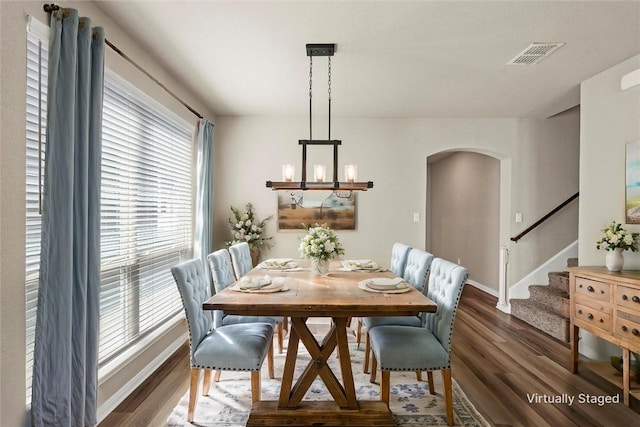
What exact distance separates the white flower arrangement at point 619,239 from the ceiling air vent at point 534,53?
1.49 metres

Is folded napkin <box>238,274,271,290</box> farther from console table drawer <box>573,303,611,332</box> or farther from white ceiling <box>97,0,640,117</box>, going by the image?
console table drawer <box>573,303,611,332</box>

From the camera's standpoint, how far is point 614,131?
129 inches

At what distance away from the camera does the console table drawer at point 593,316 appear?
2742mm

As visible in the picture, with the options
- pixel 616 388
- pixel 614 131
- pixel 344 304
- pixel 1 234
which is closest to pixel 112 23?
pixel 1 234

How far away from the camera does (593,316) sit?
2881 mm

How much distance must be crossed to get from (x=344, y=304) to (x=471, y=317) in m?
3.20

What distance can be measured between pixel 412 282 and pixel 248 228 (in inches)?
91.3

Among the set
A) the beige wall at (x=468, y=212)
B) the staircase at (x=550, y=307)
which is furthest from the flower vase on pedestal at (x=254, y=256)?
the beige wall at (x=468, y=212)

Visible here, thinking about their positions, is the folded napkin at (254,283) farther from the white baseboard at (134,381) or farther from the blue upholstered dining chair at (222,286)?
the white baseboard at (134,381)

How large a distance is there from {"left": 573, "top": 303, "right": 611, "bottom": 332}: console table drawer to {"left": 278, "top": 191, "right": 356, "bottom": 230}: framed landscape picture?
2.59m

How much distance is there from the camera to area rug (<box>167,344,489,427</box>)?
7.57 feet

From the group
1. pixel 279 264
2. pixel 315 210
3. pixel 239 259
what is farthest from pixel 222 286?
pixel 315 210

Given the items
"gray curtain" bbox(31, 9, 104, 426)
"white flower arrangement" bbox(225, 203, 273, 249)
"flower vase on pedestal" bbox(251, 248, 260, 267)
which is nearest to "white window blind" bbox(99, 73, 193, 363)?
"gray curtain" bbox(31, 9, 104, 426)

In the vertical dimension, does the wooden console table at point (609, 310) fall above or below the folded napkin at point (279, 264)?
below
